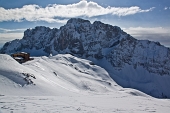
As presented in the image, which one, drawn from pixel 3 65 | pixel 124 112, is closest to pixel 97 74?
pixel 3 65

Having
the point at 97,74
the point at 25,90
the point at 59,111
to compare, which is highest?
the point at 59,111

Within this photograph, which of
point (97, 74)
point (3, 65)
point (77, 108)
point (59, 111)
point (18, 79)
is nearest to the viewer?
point (59, 111)

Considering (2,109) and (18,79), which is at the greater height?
(2,109)

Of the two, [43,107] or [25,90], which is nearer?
[43,107]

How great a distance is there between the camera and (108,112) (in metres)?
14.7

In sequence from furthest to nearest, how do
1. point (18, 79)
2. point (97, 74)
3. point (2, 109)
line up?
point (97, 74)
point (18, 79)
point (2, 109)

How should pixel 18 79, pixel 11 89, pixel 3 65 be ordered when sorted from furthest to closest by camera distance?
pixel 3 65 < pixel 18 79 < pixel 11 89

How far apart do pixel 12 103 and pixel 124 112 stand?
8073 mm

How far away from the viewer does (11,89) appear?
21.2m

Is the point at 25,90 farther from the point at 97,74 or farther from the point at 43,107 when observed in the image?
the point at 97,74

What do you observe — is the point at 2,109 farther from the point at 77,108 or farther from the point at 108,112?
the point at 108,112

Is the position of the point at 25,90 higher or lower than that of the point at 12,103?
lower

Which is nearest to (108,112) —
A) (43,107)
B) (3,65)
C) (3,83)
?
(43,107)

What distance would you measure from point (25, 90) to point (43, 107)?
9.29 m
